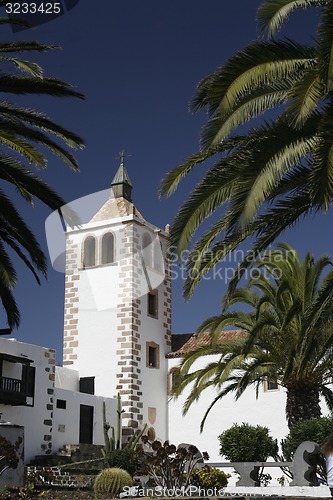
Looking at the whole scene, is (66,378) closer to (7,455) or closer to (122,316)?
(122,316)

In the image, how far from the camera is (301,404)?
19.5 metres

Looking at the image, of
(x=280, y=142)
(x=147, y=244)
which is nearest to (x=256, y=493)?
(x=280, y=142)

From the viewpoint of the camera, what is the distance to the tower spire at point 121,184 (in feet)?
111

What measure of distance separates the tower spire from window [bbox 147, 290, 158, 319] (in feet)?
15.9

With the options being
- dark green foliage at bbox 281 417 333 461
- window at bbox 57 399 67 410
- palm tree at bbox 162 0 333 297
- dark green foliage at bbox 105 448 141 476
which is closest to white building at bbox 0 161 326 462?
window at bbox 57 399 67 410

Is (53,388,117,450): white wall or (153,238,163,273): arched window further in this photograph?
(153,238,163,273): arched window

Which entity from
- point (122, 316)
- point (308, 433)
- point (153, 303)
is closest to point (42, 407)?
point (122, 316)

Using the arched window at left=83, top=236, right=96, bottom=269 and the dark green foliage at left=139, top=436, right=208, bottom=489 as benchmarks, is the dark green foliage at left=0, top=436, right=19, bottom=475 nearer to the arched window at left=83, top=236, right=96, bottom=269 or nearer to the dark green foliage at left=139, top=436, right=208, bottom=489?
the dark green foliage at left=139, top=436, right=208, bottom=489

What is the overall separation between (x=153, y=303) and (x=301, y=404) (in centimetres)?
1409

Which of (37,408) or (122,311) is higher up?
(122,311)

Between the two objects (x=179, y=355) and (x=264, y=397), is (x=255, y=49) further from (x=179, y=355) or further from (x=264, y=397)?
(x=179, y=355)

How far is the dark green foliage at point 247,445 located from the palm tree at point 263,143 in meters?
8.58

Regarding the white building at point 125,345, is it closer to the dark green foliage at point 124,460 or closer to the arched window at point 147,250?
the arched window at point 147,250

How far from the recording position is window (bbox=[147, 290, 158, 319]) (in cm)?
3253
